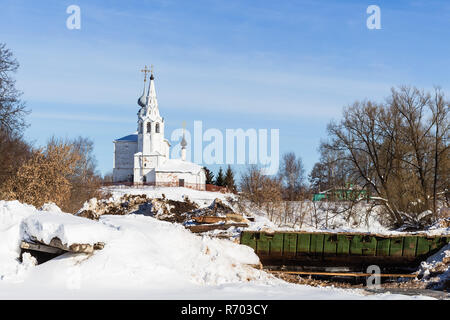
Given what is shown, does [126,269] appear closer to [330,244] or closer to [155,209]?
[330,244]

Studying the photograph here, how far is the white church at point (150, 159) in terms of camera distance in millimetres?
79250

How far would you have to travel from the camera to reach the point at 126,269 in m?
14.1

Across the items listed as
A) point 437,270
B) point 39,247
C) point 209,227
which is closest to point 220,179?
point 209,227

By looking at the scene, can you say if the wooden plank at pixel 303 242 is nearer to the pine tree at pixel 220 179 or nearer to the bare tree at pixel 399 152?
the bare tree at pixel 399 152

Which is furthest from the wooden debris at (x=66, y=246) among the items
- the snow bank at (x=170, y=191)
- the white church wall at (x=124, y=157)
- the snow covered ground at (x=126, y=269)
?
the white church wall at (x=124, y=157)

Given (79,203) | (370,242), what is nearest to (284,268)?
(370,242)

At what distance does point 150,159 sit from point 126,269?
66870 millimetres

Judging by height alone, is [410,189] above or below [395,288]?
above

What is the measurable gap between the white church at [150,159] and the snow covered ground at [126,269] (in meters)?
59.8

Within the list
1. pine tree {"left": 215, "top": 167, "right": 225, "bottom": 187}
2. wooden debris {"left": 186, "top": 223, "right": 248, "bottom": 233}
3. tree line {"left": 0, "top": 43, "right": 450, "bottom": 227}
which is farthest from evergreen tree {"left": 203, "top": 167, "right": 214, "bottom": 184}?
wooden debris {"left": 186, "top": 223, "right": 248, "bottom": 233}

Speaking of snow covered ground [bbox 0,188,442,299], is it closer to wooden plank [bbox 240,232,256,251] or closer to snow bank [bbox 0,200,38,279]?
snow bank [bbox 0,200,38,279]

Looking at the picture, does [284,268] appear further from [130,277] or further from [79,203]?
[79,203]

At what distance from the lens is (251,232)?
21766mm
